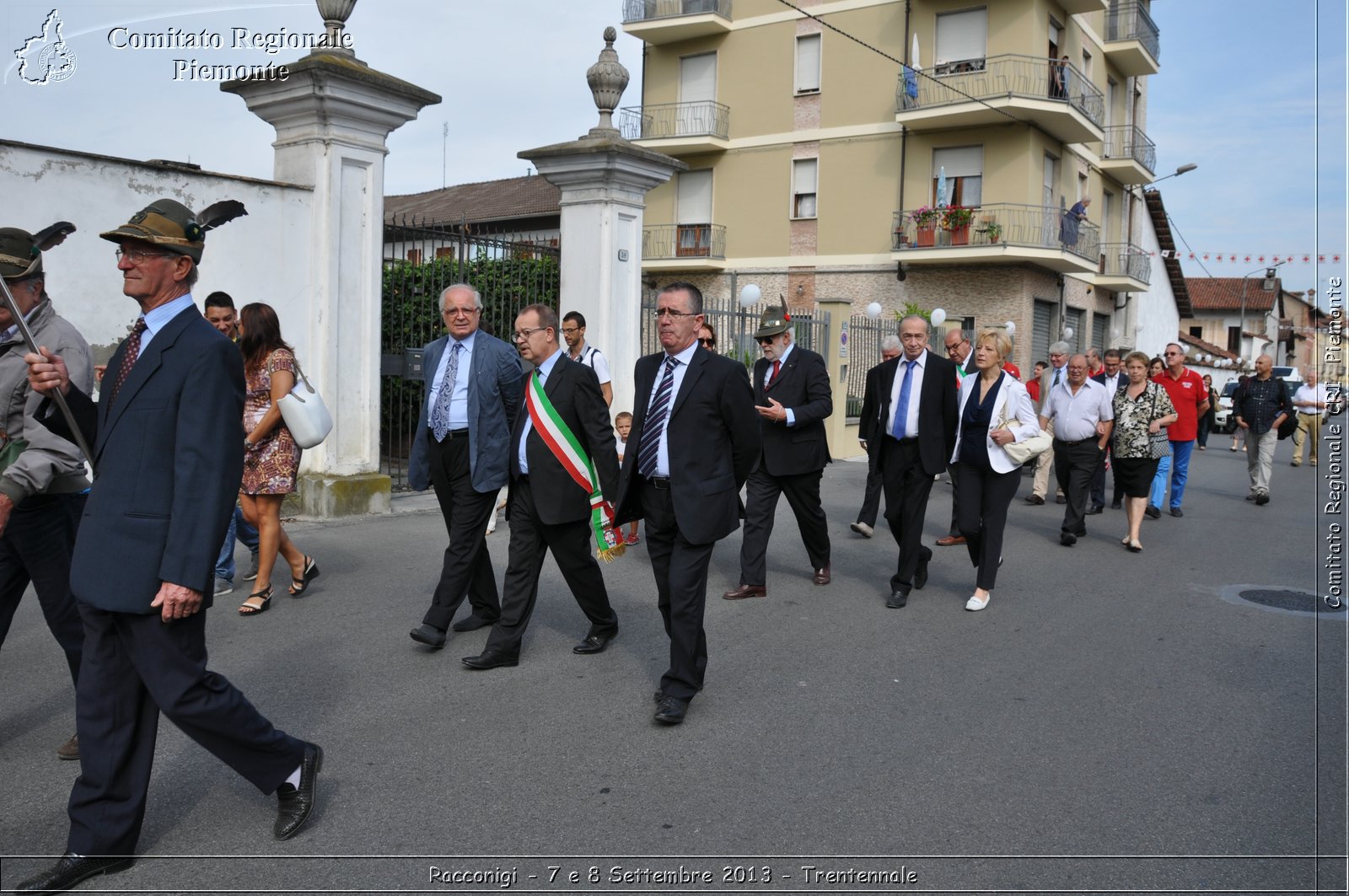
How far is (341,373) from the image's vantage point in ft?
32.2

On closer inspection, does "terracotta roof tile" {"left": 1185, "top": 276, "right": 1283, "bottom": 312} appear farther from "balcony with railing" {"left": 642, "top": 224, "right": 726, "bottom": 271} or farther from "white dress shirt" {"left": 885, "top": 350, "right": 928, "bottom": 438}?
"white dress shirt" {"left": 885, "top": 350, "right": 928, "bottom": 438}

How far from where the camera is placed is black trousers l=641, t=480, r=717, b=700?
16.1 ft

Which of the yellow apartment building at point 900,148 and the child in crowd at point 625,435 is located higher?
the yellow apartment building at point 900,148

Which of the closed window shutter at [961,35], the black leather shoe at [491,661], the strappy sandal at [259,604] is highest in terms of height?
the closed window shutter at [961,35]

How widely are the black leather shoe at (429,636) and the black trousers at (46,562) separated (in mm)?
1854

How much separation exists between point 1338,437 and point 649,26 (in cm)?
2768

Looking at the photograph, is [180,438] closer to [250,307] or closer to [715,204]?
[250,307]

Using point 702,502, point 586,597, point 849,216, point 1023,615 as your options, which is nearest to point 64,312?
point 586,597

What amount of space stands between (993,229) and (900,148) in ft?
12.0

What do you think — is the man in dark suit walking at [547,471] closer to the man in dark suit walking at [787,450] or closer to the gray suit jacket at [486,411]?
the gray suit jacket at [486,411]

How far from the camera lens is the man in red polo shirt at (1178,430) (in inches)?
495

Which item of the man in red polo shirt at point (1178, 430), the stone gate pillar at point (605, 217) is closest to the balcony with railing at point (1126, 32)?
the man in red polo shirt at point (1178, 430)

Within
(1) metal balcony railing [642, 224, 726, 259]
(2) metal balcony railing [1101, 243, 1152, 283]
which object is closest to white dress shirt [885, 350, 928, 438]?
(1) metal balcony railing [642, 224, 726, 259]

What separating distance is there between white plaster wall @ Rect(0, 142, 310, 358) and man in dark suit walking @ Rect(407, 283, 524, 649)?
12.3ft
